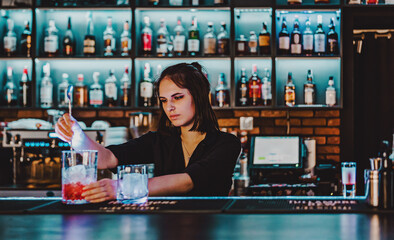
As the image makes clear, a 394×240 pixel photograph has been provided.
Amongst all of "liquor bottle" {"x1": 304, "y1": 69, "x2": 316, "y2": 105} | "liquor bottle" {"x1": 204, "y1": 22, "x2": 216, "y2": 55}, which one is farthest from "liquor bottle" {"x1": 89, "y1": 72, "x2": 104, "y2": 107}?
"liquor bottle" {"x1": 304, "y1": 69, "x2": 316, "y2": 105}

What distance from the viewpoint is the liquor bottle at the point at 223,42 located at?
396 centimetres

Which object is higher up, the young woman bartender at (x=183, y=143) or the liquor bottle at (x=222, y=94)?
the liquor bottle at (x=222, y=94)

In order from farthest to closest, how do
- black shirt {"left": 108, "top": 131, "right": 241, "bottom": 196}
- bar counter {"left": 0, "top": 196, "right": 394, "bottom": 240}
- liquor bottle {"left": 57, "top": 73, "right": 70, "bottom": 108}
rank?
liquor bottle {"left": 57, "top": 73, "right": 70, "bottom": 108}, black shirt {"left": 108, "top": 131, "right": 241, "bottom": 196}, bar counter {"left": 0, "top": 196, "right": 394, "bottom": 240}

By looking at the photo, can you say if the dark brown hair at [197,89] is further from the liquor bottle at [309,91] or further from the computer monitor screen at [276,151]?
the liquor bottle at [309,91]

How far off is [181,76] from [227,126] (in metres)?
2.10

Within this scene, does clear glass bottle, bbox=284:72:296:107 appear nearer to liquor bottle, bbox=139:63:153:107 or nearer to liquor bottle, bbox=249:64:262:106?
liquor bottle, bbox=249:64:262:106

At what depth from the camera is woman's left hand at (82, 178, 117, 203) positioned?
164cm

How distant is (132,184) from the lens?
1604 mm

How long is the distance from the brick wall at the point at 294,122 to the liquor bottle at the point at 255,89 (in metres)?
0.19

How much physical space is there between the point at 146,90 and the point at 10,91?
1.02 m

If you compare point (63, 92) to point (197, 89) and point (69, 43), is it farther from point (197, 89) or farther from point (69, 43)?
point (197, 89)

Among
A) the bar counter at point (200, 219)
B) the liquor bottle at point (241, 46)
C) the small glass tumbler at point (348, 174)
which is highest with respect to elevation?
the liquor bottle at point (241, 46)

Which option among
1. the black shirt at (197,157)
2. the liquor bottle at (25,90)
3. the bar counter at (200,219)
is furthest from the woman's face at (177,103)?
the liquor bottle at (25,90)

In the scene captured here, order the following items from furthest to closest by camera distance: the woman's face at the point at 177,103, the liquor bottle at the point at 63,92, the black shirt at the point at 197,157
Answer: the liquor bottle at the point at 63,92, the woman's face at the point at 177,103, the black shirt at the point at 197,157
